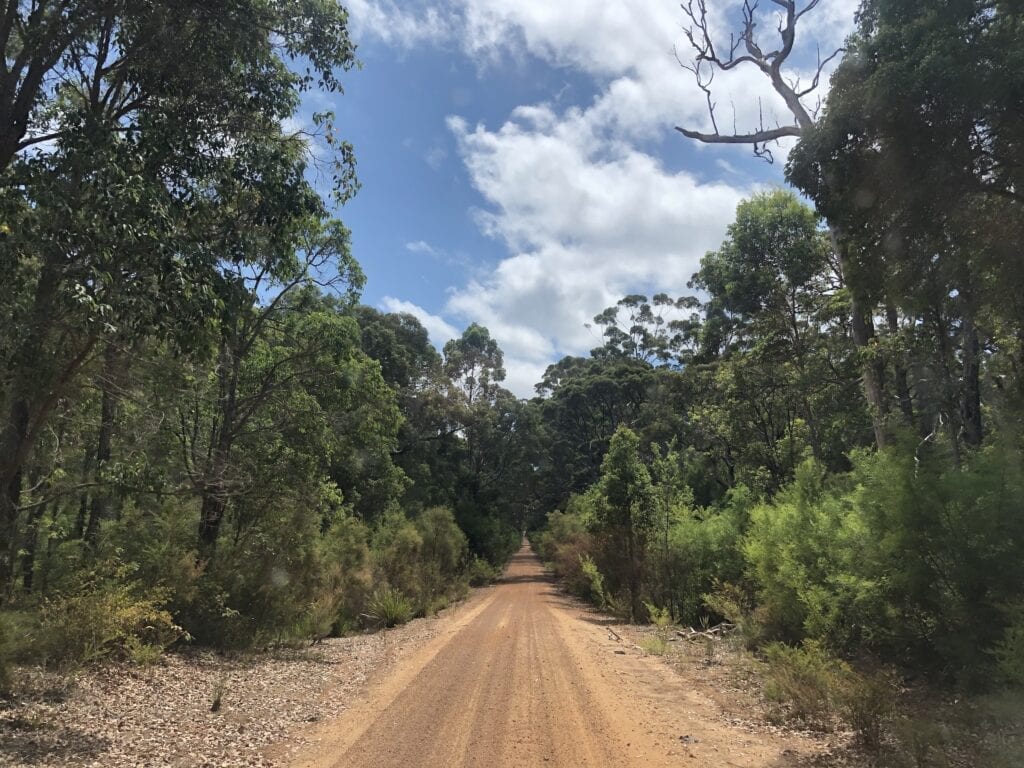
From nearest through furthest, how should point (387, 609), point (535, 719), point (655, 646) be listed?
point (535, 719)
point (655, 646)
point (387, 609)

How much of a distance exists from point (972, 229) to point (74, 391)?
11.7m

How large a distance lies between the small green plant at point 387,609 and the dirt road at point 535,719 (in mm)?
7724

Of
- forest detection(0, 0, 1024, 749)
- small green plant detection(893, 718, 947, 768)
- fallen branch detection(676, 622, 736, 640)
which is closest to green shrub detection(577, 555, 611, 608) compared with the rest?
forest detection(0, 0, 1024, 749)

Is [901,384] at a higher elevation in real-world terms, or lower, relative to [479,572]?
higher

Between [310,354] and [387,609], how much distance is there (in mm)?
8602

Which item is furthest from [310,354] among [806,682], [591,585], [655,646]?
[591,585]

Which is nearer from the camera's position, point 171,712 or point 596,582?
point 171,712

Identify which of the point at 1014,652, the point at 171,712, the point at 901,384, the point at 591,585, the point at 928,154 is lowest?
the point at 171,712

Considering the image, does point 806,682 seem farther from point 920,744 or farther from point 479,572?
→ point 479,572

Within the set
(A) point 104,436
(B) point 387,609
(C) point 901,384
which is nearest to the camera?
(A) point 104,436

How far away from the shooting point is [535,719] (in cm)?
748

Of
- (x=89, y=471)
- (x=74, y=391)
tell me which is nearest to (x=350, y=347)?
(x=89, y=471)

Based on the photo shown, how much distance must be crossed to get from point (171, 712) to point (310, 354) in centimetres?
1098

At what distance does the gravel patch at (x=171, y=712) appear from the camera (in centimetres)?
630
